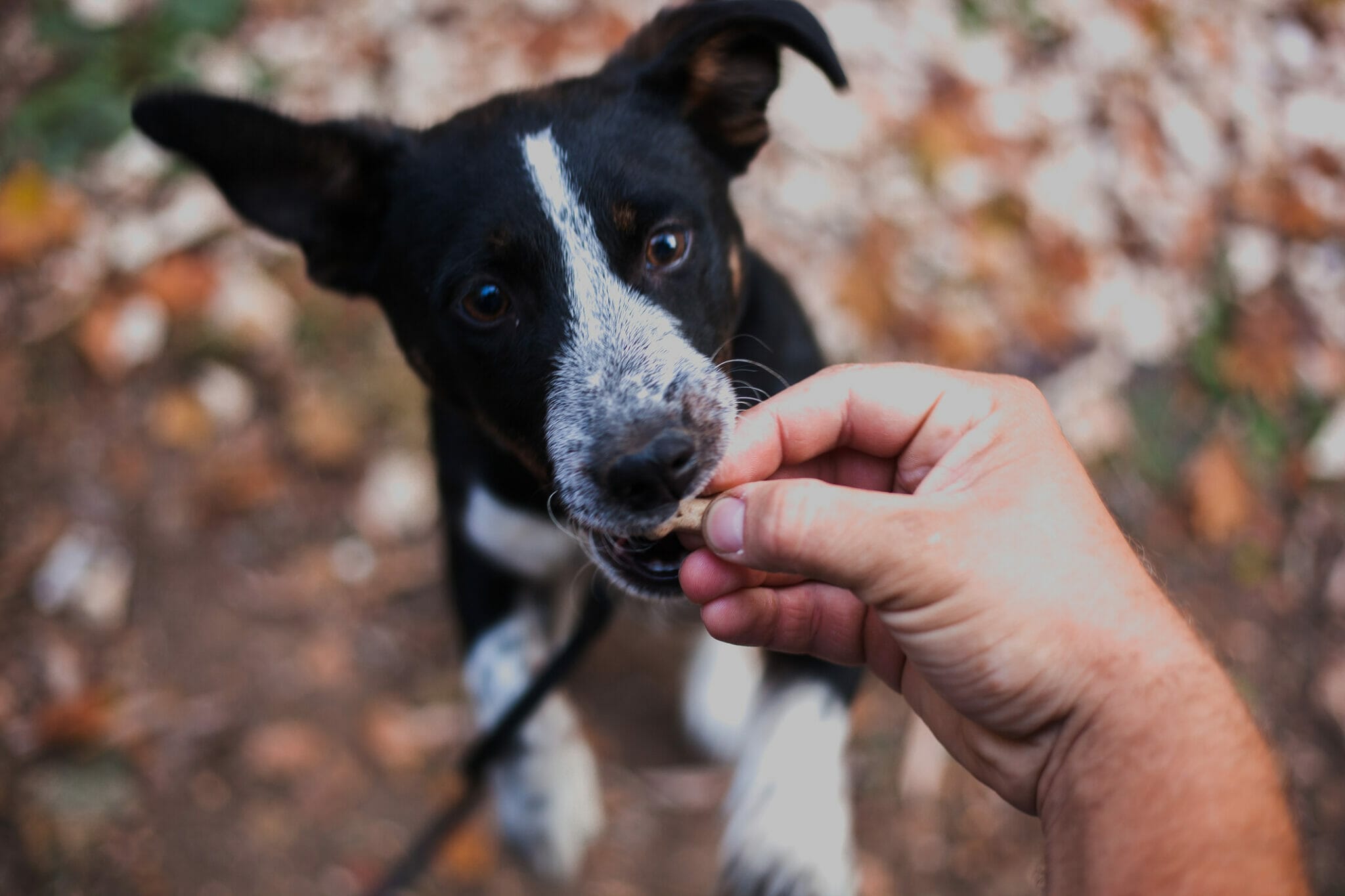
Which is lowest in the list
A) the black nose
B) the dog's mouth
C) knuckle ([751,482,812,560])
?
the dog's mouth

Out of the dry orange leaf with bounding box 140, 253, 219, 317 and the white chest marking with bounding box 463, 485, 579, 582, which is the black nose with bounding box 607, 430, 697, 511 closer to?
the white chest marking with bounding box 463, 485, 579, 582

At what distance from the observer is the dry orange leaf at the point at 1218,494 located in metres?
3.87

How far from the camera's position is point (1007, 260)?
420 cm

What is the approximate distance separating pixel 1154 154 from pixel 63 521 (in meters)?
4.92

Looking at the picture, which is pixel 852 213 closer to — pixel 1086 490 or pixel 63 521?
pixel 1086 490

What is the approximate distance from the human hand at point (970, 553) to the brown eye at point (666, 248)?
515 mm

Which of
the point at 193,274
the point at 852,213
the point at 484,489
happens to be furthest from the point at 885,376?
the point at 193,274

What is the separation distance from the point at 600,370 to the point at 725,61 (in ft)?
3.13

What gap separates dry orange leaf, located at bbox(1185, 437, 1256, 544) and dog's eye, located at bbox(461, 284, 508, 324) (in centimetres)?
306

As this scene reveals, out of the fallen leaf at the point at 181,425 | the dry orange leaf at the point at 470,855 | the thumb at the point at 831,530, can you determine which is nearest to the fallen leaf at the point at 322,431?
the fallen leaf at the point at 181,425

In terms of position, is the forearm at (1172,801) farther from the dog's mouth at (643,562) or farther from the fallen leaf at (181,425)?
the fallen leaf at (181,425)

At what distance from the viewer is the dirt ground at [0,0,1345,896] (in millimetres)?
3352

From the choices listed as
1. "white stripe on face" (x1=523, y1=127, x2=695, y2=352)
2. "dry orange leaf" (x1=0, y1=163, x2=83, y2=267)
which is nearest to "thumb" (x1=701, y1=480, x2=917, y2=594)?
"white stripe on face" (x1=523, y1=127, x2=695, y2=352)

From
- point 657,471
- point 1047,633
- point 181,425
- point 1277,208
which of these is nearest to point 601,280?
point 657,471
